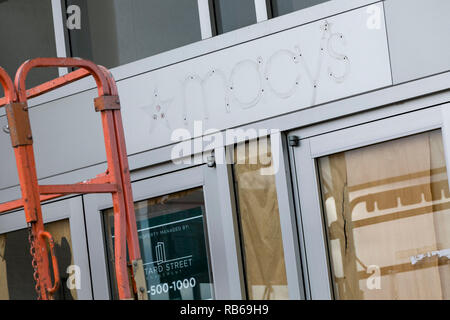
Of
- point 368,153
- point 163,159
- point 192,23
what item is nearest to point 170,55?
point 192,23

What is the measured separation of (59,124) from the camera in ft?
25.3

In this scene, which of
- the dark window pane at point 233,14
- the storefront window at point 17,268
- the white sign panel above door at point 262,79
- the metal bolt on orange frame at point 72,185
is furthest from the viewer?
the storefront window at point 17,268

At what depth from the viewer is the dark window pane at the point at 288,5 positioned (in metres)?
6.52

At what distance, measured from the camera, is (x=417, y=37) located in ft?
19.2

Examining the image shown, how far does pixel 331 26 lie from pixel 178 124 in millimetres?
1471

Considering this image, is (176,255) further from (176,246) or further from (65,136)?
(65,136)

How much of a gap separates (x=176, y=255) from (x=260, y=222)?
817mm

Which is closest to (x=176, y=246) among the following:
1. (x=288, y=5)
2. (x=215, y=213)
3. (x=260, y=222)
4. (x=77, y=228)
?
(x=215, y=213)

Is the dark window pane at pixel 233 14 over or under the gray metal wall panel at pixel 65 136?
over

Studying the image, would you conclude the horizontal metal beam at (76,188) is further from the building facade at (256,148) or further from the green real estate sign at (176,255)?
the green real estate sign at (176,255)

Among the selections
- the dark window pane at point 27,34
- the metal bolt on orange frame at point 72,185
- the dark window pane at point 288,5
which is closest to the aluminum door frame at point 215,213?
the dark window pane at point 288,5

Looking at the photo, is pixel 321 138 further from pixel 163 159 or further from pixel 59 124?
pixel 59 124

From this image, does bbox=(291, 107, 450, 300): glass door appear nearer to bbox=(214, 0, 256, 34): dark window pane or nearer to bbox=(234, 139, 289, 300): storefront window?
bbox=(234, 139, 289, 300): storefront window

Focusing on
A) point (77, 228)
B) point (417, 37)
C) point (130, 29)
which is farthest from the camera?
point (77, 228)
